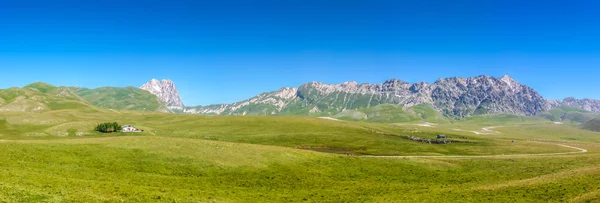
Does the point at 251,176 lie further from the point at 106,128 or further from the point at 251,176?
the point at 106,128

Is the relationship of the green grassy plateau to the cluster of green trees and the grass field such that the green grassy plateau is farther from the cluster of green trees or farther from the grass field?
the cluster of green trees

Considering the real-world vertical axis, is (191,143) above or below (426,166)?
above

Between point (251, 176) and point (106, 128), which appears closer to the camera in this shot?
point (251, 176)

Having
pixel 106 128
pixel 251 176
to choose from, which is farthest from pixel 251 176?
pixel 106 128

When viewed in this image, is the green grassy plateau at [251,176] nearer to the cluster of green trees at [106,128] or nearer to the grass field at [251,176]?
the grass field at [251,176]

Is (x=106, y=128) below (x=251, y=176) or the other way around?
the other way around

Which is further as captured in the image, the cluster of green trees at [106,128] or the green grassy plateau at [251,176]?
the cluster of green trees at [106,128]

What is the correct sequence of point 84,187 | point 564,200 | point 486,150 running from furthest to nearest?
1. point 486,150
2. point 564,200
3. point 84,187

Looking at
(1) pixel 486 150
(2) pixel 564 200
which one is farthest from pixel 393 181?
(1) pixel 486 150

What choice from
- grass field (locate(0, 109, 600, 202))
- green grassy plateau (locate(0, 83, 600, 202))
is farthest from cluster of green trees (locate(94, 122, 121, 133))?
grass field (locate(0, 109, 600, 202))

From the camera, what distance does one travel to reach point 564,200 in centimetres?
4012

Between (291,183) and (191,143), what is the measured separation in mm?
29596

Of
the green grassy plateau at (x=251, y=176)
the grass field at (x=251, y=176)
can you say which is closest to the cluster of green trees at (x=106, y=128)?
the green grassy plateau at (x=251, y=176)

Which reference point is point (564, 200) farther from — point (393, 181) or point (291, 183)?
point (291, 183)
